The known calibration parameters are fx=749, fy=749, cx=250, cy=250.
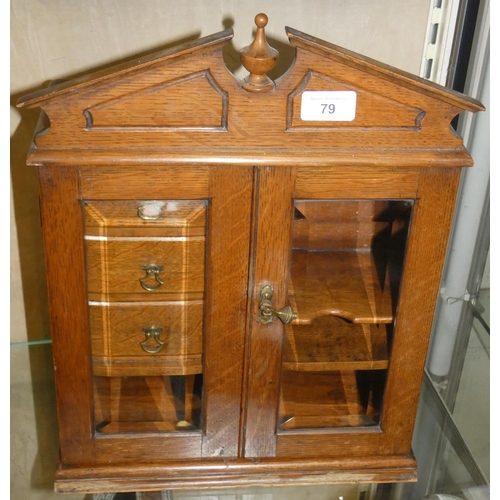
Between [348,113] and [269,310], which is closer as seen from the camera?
[348,113]

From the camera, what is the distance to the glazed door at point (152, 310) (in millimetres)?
1146

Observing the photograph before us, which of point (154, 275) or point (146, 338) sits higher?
point (154, 275)

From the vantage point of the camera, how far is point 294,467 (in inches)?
53.4

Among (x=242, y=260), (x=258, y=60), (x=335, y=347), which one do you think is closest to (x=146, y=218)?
(x=242, y=260)

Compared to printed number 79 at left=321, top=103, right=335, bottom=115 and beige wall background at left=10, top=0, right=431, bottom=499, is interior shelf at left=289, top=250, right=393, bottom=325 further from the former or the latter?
beige wall background at left=10, top=0, right=431, bottom=499

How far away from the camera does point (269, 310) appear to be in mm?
1233

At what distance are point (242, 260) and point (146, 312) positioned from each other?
187 mm

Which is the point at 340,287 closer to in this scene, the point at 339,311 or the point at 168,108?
the point at 339,311

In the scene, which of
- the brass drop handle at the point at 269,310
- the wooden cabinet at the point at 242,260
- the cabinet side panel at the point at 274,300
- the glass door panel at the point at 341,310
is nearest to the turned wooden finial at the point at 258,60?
the wooden cabinet at the point at 242,260

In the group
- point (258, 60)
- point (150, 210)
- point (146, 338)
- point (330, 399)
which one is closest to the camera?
point (258, 60)

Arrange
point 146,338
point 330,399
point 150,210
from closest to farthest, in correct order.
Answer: point 150,210 → point 146,338 → point 330,399

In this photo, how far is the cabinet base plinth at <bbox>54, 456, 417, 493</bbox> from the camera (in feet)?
4.38

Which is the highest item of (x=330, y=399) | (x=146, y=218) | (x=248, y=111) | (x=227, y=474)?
(x=248, y=111)

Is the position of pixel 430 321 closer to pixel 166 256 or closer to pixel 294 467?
pixel 294 467
